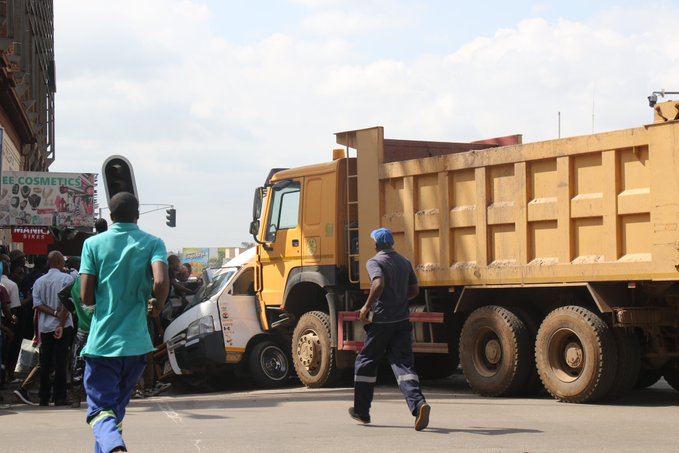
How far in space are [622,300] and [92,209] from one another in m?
21.2

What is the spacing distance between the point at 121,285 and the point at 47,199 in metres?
23.4

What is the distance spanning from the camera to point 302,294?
15.7 metres

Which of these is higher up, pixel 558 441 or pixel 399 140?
pixel 399 140

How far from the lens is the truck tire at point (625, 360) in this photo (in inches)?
458

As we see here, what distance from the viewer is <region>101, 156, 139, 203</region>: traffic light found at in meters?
11.3

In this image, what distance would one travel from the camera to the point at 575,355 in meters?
11.8

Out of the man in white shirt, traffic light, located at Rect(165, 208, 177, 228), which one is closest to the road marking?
the man in white shirt

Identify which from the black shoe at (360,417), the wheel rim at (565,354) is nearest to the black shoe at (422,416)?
the black shoe at (360,417)

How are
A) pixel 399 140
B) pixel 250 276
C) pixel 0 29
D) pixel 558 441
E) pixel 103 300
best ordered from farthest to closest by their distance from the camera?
pixel 0 29 < pixel 250 276 < pixel 399 140 < pixel 558 441 < pixel 103 300

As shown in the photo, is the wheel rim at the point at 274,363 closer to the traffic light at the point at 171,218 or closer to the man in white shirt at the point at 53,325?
the man in white shirt at the point at 53,325

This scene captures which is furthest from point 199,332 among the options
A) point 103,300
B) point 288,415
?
point 103,300

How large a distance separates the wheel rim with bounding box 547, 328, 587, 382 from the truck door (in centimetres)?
438

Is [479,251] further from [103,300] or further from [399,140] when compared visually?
[103,300]

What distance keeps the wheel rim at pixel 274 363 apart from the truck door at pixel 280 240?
68 centimetres
